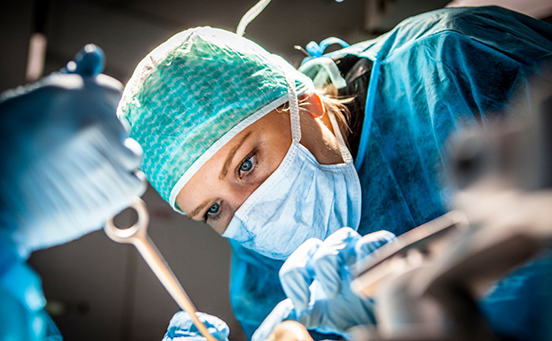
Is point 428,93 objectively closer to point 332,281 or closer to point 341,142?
point 341,142

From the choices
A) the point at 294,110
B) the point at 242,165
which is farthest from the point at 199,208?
the point at 294,110

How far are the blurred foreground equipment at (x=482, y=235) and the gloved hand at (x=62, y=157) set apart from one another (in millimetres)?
386

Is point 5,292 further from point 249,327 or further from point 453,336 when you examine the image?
point 249,327

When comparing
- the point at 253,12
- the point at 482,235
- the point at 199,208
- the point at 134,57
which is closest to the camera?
the point at 482,235

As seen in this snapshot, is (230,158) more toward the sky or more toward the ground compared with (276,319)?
more toward the sky

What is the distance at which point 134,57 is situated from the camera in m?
1.93

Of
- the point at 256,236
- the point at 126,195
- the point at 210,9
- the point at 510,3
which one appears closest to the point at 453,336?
the point at 126,195

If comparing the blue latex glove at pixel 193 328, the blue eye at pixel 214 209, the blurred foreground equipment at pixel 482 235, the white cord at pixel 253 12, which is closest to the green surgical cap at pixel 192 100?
the blue eye at pixel 214 209

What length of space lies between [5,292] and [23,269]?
0.03 meters

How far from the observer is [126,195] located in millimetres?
496

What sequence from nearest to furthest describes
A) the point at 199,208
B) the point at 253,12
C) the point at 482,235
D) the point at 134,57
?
the point at 482,235, the point at 199,208, the point at 253,12, the point at 134,57

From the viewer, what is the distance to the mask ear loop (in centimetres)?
98

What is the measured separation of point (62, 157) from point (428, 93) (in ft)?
2.81

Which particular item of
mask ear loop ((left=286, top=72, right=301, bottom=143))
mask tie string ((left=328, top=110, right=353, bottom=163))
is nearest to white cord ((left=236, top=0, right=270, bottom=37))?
mask ear loop ((left=286, top=72, right=301, bottom=143))
